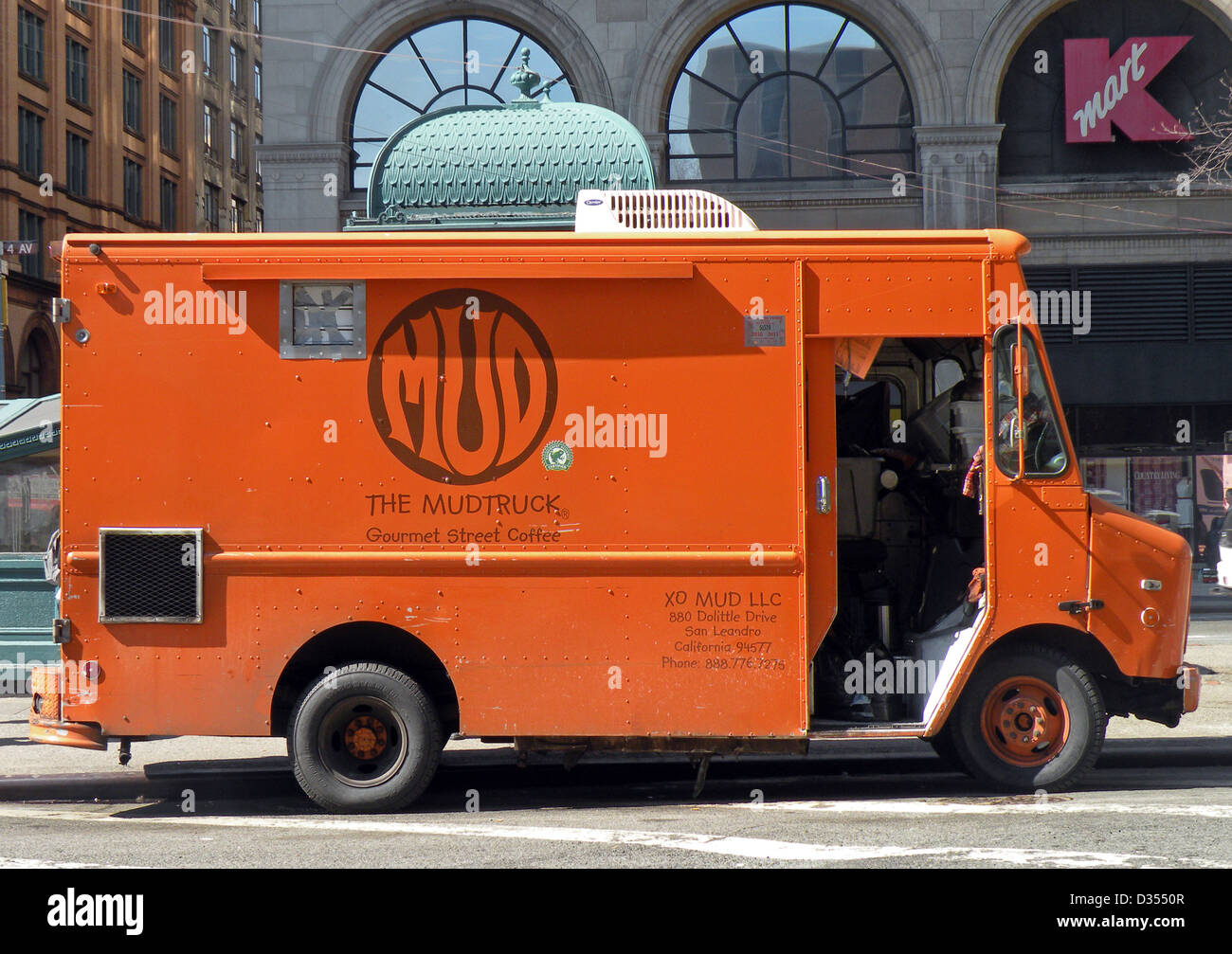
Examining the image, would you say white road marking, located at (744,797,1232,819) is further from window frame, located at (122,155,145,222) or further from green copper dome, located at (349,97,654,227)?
window frame, located at (122,155,145,222)

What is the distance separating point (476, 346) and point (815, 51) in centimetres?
1503

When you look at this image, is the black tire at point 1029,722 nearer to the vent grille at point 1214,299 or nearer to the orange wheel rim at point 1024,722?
the orange wheel rim at point 1024,722

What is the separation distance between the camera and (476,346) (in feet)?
23.1

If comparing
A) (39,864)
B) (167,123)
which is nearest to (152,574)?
(39,864)

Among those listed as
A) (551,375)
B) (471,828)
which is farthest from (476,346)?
(471,828)

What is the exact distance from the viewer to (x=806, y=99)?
20078mm

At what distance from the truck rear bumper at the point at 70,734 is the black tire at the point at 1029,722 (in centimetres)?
500

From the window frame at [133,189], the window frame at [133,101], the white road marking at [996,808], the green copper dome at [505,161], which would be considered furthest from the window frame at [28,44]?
the white road marking at [996,808]

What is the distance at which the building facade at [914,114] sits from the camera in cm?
1992

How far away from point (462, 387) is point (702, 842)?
2.83 meters

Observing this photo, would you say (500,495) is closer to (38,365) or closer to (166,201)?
(38,365)

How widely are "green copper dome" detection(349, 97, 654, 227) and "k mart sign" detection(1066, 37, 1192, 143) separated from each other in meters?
11.3
